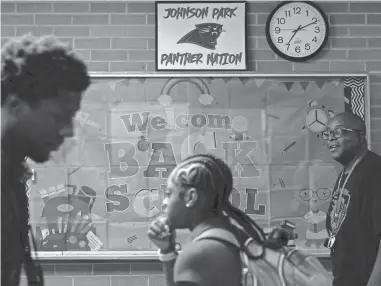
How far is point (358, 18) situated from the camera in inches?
118

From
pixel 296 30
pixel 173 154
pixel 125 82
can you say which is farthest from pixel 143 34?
pixel 296 30

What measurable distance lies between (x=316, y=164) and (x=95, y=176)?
0.97m

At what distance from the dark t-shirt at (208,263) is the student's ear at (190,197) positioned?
0.20 feet

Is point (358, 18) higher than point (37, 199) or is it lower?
→ higher

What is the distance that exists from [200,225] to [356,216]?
2.95ft

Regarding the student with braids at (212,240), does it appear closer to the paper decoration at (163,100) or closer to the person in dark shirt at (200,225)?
the person in dark shirt at (200,225)

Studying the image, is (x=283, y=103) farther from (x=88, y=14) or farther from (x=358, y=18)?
(x=88, y=14)

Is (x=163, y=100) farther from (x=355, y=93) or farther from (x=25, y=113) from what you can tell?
(x=25, y=113)

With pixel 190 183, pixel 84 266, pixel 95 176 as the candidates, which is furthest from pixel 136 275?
pixel 190 183

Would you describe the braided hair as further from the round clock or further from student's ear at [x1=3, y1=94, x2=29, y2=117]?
the round clock

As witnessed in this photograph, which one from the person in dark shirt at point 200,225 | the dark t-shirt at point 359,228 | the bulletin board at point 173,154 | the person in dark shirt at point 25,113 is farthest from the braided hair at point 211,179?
the bulletin board at point 173,154

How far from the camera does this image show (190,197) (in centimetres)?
165

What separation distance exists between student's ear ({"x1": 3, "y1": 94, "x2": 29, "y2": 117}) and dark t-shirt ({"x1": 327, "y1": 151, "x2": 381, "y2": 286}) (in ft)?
4.15

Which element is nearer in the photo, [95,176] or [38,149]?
[38,149]
